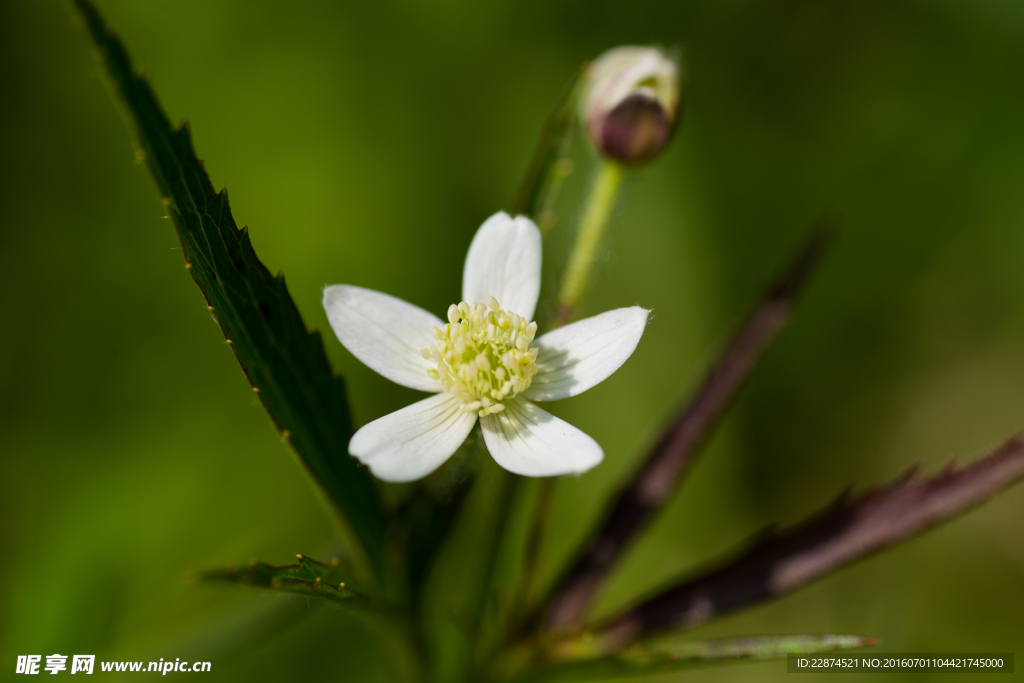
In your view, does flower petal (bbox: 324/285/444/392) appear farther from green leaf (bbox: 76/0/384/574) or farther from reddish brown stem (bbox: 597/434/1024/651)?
reddish brown stem (bbox: 597/434/1024/651)

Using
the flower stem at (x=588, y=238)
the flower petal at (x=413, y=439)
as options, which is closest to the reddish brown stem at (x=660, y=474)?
the flower stem at (x=588, y=238)

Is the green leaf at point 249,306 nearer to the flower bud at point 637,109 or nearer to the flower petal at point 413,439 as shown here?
the flower petal at point 413,439

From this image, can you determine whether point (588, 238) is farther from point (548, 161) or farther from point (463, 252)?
point (463, 252)

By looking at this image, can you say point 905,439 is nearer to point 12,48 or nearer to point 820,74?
point 820,74

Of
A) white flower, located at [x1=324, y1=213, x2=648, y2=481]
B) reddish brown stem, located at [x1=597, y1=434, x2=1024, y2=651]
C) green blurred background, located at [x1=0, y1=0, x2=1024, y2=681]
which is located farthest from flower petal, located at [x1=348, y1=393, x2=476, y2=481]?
green blurred background, located at [x1=0, y1=0, x2=1024, y2=681]

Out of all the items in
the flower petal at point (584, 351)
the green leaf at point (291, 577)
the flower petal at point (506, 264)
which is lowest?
the green leaf at point (291, 577)

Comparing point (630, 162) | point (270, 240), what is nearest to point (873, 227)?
point (630, 162)
